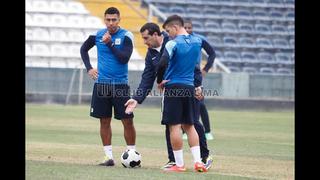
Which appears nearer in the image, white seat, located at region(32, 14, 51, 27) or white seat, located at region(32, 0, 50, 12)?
white seat, located at region(32, 14, 51, 27)

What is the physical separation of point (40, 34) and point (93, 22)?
94.3 inches

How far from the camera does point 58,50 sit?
1512 inches

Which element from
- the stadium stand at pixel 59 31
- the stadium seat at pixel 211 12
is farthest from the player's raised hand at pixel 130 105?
the stadium seat at pixel 211 12

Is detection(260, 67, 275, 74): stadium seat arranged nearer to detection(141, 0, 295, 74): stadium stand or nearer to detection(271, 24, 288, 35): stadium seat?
detection(141, 0, 295, 74): stadium stand

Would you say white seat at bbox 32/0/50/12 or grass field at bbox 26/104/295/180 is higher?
white seat at bbox 32/0/50/12

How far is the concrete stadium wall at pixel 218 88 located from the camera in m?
34.3

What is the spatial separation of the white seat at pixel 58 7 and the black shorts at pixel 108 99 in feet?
86.7

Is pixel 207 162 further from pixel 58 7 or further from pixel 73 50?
pixel 58 7

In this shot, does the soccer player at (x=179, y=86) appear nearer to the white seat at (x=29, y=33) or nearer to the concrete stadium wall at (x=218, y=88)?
the concrete stadium wall at (x=218, y=88)

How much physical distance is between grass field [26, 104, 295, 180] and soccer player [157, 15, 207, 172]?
40 centimetres

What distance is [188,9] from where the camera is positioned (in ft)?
136

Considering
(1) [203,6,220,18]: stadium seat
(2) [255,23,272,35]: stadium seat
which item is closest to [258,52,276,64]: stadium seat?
(2) [255,23,272,35]: stadium seat

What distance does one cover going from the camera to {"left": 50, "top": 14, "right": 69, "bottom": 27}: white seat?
128 feet
